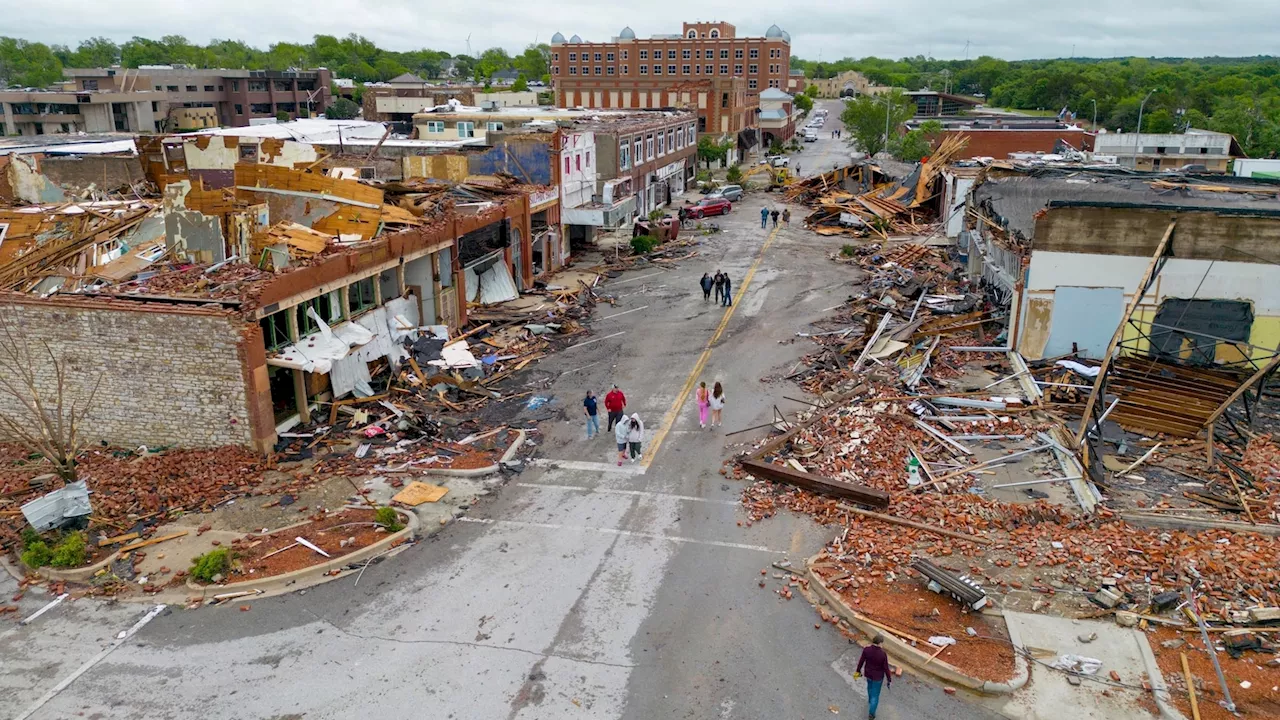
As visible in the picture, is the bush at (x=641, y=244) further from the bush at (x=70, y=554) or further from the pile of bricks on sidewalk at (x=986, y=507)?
the bush at (x=70, y=554)

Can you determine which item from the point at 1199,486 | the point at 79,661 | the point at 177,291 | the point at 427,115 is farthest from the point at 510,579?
the point at 427,115

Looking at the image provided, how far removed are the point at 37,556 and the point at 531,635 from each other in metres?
9.11

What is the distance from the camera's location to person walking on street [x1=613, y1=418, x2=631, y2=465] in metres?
18.4

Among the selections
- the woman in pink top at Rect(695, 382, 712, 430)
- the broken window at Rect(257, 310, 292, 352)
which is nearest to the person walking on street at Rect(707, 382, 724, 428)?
the woman in pink top at Rect(695, 382, 712, 430)

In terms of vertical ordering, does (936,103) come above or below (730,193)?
above

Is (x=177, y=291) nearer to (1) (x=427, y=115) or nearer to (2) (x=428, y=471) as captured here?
(2) (x=428, y=471)

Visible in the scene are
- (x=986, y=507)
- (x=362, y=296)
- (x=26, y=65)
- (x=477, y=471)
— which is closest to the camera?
(x=986, y=507)

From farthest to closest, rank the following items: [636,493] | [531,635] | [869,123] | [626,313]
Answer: [869,123] < [626,313] < [636,493] < [531,635]

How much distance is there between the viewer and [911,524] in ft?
49.2

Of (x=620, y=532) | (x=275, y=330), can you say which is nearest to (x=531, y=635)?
(x=620, y=532)

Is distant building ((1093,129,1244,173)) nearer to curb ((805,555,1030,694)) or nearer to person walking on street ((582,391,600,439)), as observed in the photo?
person walking on street ((582,391,600,439))

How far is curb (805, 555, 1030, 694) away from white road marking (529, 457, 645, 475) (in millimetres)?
6269

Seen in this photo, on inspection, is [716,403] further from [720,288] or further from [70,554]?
[70,554]

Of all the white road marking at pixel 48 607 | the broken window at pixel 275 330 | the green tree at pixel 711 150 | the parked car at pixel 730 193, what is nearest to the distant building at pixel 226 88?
the green tree at pixel 711 150
